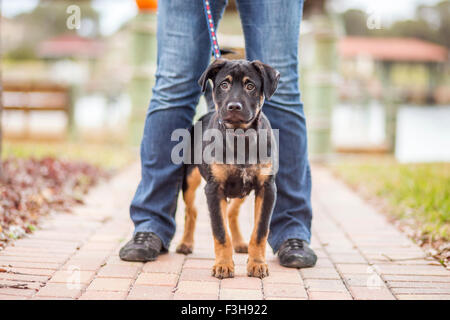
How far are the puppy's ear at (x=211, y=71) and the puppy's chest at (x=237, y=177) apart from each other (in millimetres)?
392

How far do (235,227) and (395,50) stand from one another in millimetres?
38708

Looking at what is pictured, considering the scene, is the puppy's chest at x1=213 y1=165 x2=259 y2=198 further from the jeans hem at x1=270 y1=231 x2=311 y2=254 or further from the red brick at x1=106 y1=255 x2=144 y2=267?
the red brick at x1=106 y1=255 x2=144 y2=267

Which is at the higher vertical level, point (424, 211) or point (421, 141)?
point (424, 211)

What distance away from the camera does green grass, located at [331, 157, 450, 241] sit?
3587 mm

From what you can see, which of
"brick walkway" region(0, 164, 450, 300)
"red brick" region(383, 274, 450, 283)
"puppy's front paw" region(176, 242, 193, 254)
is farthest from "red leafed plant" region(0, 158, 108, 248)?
"red brick" region(383, 274, 450, 283)

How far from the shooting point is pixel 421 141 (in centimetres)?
1089

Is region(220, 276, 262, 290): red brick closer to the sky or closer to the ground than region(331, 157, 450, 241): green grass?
closer to the sky

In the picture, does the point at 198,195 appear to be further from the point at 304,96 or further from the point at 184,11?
the point at 304,96

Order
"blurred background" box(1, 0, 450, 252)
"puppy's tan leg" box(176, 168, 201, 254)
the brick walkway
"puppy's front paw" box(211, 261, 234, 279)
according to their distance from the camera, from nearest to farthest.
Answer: the brick walkway
"puppy's front paw" box(211, 261, 234, 279)
"puppy's tan leg" box(176, 168, 201, 254)
"blurred background" box(1, 0, 450, 252)

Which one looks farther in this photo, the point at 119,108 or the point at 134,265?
the point at 119,108

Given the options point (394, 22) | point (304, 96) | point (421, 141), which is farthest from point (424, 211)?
point (394, 22)

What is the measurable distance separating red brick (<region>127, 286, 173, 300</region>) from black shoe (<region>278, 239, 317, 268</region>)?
0.65 meters

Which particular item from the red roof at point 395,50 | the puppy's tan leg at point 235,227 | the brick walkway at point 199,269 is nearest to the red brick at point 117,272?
the brick walkway at point 199,269

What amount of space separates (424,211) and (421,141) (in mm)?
7512
